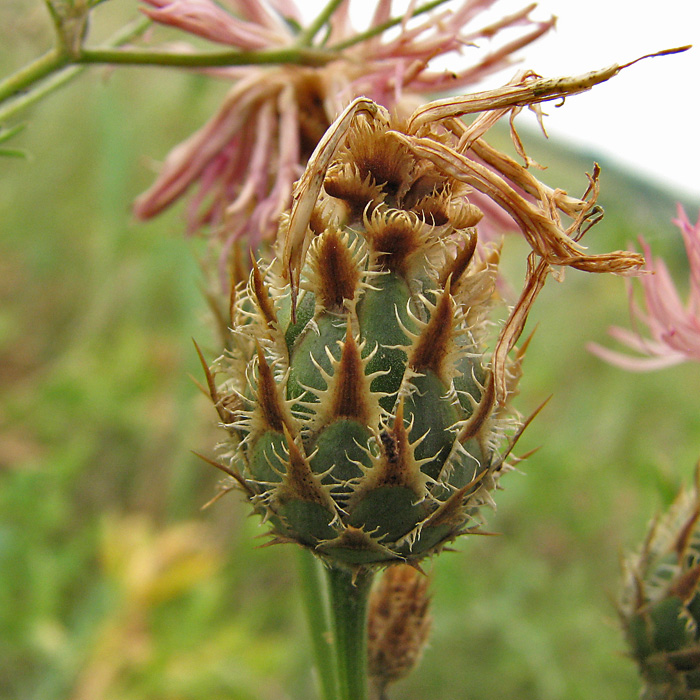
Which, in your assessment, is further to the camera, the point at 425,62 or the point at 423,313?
the point at 425,62

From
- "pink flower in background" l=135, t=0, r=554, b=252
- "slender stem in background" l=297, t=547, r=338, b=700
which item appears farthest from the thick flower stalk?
"pink flower in background" l=135, t=0, r=554, b=252

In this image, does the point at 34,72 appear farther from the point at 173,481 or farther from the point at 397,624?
the point at 173,481

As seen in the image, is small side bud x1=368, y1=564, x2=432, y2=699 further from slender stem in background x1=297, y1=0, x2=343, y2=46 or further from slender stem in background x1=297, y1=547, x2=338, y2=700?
slender stem in background x1=297, y1=0, x2=343, y2=46

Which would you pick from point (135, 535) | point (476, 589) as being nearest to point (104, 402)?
point (135, 535)

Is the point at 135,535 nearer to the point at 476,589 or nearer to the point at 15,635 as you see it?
the point at 15,635

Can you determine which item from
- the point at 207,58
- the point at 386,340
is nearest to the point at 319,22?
the point at 207,58

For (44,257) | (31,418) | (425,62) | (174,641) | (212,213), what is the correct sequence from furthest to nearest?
(44,257), (31,418), (174,641), (212,213), (425,62)

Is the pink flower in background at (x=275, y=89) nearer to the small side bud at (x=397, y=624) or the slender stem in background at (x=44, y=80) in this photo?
the slender stem in background at (x=44, y=80)
